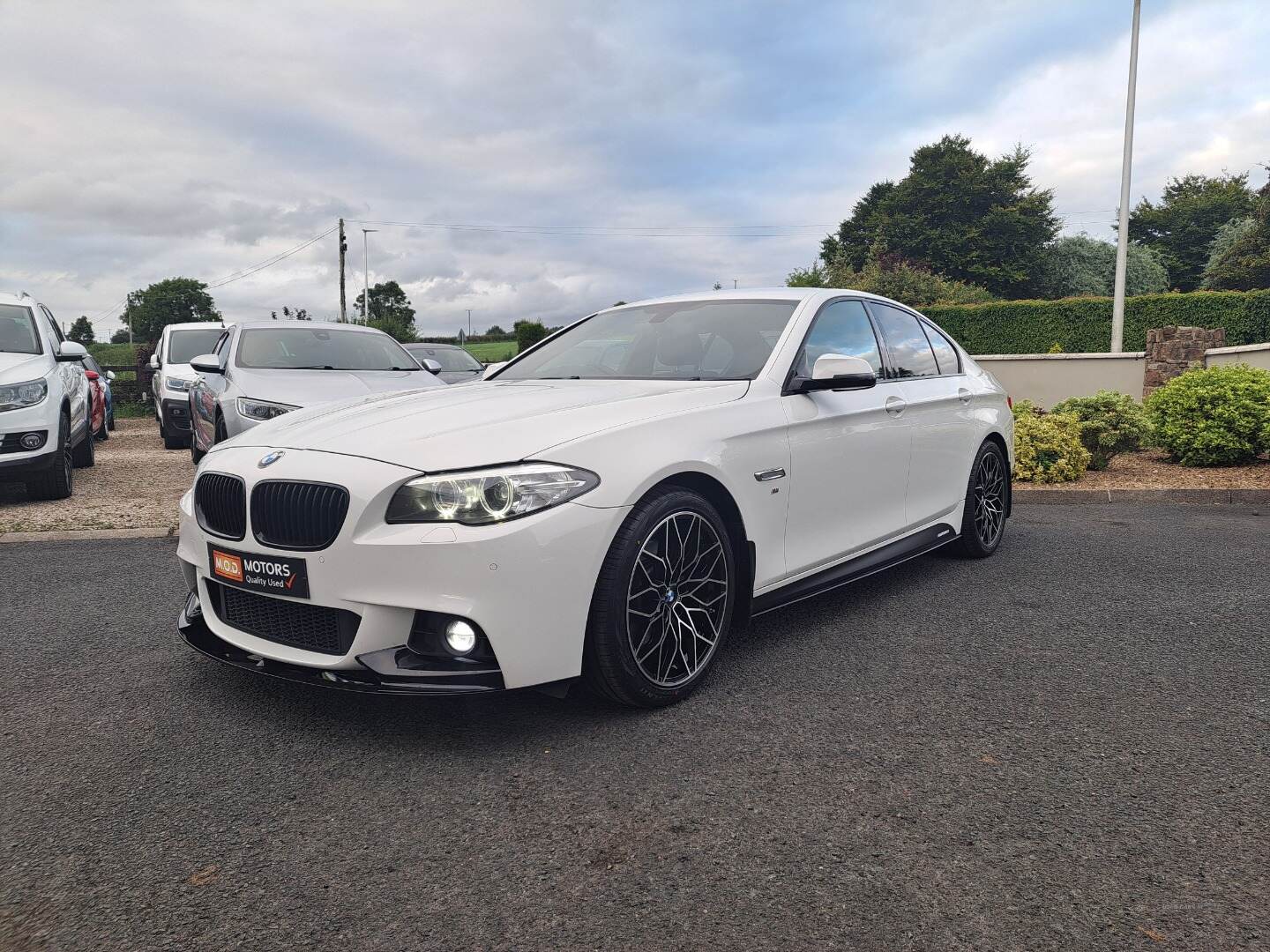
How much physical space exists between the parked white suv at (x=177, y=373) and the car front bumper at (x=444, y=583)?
10.4 meters

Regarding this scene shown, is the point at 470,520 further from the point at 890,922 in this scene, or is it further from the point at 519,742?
the point at 890,922

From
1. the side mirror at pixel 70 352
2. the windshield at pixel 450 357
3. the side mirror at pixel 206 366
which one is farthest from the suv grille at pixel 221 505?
the windshield at pixel 450 357

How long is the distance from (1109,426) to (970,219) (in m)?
50.1

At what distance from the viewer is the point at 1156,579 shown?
17.0 ft

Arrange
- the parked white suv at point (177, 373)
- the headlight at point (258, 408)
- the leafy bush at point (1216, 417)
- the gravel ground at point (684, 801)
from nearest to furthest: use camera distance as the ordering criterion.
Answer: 1. the gravel ground at point (684, 801)
2. the headlight at point (258, 408)
3. the leafy bush at point (1216, 417)
4. the parked white suv at point (177, 373)

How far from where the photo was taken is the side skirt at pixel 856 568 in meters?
3.75

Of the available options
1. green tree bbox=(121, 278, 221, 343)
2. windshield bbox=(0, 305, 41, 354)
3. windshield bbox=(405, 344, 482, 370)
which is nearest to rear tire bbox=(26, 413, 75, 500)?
windshield bbox=(0, 305, 41, 354)

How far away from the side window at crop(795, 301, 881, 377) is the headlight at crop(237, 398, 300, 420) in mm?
4643

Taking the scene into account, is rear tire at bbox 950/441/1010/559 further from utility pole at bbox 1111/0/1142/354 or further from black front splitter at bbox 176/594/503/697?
utility pole at bbox 1111/0/1142/354

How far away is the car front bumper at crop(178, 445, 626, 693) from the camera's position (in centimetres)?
271

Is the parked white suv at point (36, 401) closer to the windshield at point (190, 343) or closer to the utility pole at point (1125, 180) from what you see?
the windshield at point (190, 343)

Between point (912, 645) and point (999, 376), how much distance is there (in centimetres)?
1352

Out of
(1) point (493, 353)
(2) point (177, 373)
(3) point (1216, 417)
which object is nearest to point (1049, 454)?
(3) point (1216, 417)

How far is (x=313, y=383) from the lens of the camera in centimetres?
776
